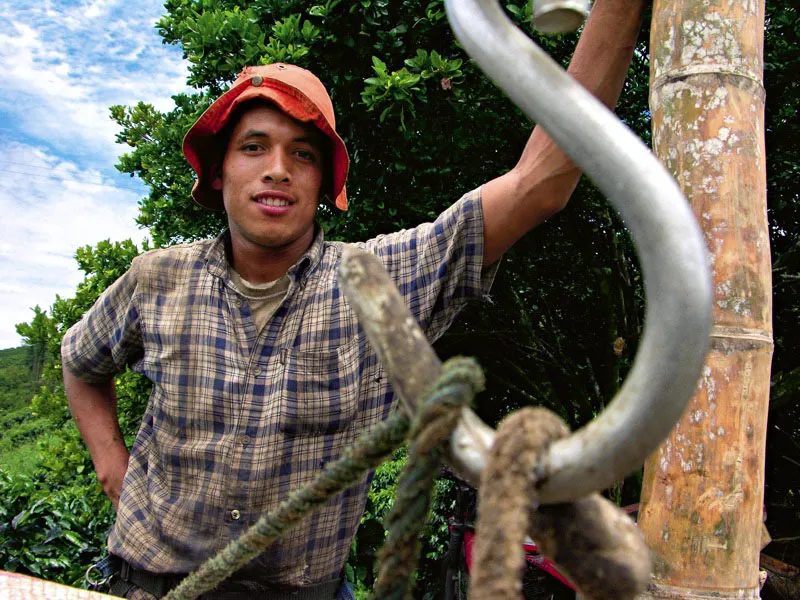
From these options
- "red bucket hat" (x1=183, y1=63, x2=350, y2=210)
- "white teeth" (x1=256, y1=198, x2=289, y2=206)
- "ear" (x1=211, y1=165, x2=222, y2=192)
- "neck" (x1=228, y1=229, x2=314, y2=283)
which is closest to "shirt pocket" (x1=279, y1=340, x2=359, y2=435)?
"neck" (x1=228, y1=229, x2=314, y2=283)

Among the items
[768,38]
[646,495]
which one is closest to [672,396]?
[646,495]

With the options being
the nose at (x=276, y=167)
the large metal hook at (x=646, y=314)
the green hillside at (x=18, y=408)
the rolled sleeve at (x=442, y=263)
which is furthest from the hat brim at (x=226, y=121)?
the green hillside at (x=18, y=408)

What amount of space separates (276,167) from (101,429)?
52.2 inches

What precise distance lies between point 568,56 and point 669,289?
16.5ft

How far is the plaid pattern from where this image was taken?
2092mm

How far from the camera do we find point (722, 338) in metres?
1.66

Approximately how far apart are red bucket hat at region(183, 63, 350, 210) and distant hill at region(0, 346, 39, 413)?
68.2ft

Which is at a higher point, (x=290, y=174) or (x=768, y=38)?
(x=768, y=38)

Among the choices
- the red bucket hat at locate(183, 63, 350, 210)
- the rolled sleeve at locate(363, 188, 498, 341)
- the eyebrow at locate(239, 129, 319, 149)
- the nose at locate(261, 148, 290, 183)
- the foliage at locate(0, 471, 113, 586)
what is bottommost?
the foliage at locate(0, 471, 113, 586)

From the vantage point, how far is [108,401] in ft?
9.29

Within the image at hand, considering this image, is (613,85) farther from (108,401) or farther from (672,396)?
(108,401)

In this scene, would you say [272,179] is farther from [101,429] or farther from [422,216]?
[422,216]

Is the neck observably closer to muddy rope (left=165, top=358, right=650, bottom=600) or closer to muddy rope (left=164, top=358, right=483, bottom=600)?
muddy rope (left=164, top=358, right=483, bottom=600)

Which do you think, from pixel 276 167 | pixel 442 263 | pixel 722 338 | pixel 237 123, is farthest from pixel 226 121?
pixel 722 338
